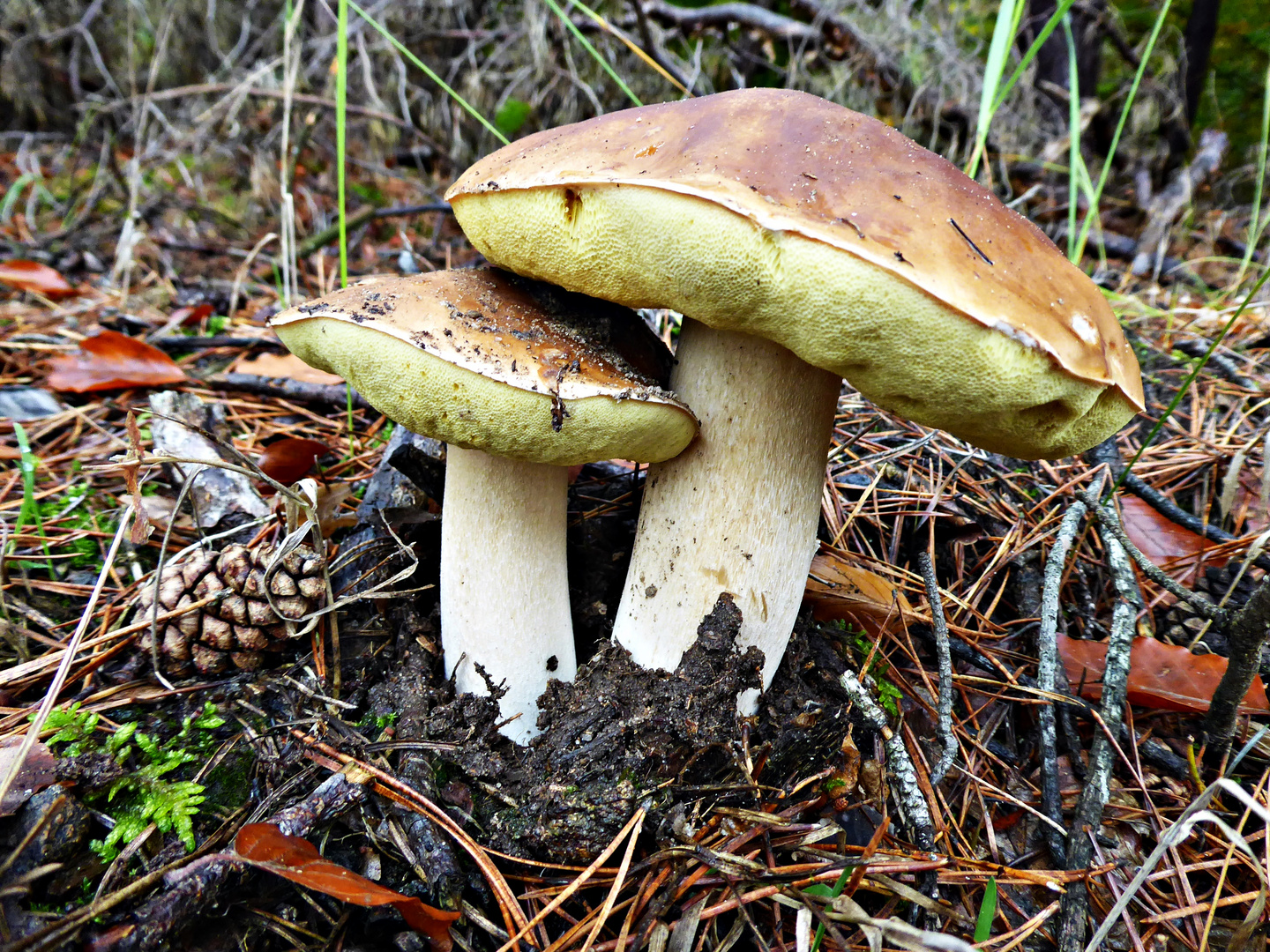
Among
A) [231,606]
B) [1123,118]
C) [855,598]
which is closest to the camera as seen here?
[231,606]

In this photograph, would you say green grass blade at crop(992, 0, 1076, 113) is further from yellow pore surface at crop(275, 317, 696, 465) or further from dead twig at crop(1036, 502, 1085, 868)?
yellow pore surface at crop(275, 317, 696, 465)

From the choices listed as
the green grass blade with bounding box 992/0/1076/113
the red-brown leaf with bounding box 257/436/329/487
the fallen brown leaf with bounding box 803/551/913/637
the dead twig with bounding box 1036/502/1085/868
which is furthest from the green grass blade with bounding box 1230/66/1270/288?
the red-brown leaf with bounding box 257/436/329/487

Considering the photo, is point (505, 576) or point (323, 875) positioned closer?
point (323, 875)

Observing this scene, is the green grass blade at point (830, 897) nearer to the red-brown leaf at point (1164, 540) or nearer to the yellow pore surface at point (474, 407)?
the yellow pore surface at point (474, 407)

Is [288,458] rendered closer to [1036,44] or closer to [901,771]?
[901,771]

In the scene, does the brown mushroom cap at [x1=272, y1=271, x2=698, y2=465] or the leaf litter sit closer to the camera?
the brown mushroom cap at [x1=272, y1=271, x2=698, y2=465]

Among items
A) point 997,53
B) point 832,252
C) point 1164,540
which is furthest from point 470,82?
point 1164,540

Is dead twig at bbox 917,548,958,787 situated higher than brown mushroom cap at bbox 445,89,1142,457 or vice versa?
brown mushroom cap at bbox 445,89,1142,457
